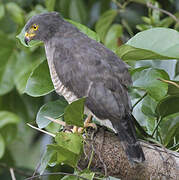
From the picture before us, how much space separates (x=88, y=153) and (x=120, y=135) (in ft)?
0.53

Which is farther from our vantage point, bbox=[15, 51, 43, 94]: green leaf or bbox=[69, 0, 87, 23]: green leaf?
bbox=[69, 0, 87, 23]: green leaf

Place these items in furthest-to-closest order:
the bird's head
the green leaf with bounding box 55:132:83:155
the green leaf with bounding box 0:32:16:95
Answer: the green leaf with bounding box 0:32:16:95
the bird's head
the green leaf with bounding box 55:132:83:155

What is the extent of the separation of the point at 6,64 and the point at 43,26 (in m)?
1.00

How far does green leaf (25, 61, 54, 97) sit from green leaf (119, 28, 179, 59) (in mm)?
364

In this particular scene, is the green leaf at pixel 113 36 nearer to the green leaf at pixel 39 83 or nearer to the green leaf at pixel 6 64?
the green leaf at pixel 6 64

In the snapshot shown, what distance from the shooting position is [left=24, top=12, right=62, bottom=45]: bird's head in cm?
245

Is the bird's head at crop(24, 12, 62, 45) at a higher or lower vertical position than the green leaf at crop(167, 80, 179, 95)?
higher

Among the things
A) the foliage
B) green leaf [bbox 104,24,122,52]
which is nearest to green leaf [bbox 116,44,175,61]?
the foliage

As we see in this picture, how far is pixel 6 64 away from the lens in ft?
11.1

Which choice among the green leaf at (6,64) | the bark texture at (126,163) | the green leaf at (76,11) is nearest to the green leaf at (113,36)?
the green leaf at (76,11)

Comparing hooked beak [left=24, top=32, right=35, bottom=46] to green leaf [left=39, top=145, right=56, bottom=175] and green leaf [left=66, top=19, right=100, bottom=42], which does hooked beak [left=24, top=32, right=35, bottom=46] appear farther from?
green leaf [left=39, top=145, right=56, bottom=175]

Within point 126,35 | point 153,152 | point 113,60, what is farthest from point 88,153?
point 126,35

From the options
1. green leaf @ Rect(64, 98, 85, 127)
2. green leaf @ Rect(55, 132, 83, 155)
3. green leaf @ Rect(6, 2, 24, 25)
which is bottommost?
Answer: green leaf @ Rect(6, 2, 24, 25)

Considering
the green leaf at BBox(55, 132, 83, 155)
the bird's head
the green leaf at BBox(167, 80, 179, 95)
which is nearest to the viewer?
A: the green leaf at BBox(55, 132, 83, 155)
